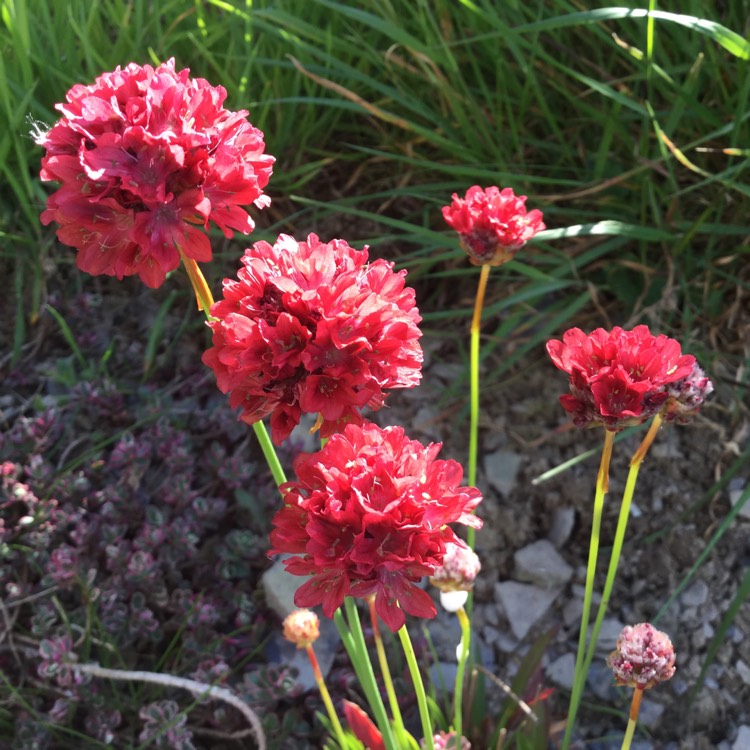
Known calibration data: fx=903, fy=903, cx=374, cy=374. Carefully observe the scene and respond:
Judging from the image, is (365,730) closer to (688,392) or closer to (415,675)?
(415,675)

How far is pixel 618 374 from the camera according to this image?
2.85 feet

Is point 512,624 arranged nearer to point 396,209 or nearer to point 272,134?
point 396,209

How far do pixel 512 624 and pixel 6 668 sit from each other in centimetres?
93

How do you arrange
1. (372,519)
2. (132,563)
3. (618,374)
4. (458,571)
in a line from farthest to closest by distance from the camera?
(132,563) → (458,571) → (618,374) → (372,519)

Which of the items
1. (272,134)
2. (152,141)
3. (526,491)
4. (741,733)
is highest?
(152,141)

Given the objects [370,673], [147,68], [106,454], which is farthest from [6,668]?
[147,68]

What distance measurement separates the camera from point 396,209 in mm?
2131

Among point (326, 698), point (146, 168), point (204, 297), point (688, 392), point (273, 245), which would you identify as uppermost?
point (146, 168)

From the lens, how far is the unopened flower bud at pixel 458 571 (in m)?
1.08

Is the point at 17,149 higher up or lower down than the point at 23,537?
higher up

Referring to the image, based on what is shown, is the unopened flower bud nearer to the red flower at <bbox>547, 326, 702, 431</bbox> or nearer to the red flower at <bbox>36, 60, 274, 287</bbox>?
the red flower at <bbox>547, 326, 702, 431</bbox>

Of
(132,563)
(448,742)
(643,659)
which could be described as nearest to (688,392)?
(643,659)

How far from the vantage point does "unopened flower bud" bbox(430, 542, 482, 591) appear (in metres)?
1.08

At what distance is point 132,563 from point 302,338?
0.99m
